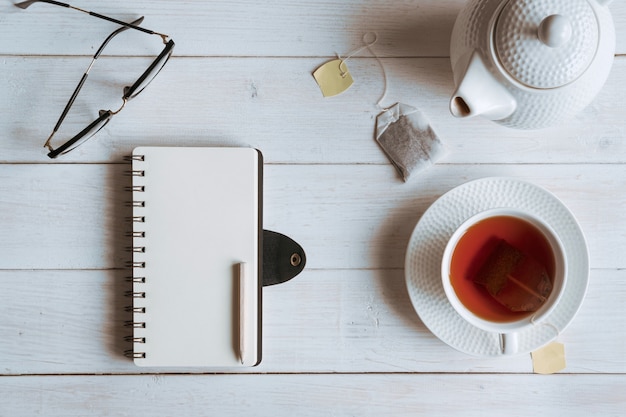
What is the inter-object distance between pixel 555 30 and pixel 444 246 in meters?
0.29

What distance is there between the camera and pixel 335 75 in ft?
2.56

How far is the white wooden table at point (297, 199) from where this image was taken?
30.8 inches

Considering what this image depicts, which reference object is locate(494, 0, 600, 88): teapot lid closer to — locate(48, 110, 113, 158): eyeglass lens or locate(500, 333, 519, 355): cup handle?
locate(500, 333, 519, 355): cup handle

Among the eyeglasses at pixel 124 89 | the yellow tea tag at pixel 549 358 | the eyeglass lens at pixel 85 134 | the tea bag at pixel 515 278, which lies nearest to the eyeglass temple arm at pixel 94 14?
the eyeglasses at pixel 124 89

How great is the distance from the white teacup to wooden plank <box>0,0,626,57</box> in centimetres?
23

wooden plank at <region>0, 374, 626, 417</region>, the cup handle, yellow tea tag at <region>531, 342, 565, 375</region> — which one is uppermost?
the cup handle

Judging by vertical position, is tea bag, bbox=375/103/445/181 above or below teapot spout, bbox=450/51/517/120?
below

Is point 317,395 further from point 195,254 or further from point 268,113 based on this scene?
point 268,113

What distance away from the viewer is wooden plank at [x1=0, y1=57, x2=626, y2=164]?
2.56 ft

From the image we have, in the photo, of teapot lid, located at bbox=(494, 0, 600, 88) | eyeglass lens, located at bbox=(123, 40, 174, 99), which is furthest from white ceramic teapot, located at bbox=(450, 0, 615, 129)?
eyeglass lens, located at bbox=(123, 40, 174, 99)

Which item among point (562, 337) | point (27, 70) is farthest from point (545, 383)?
point (27, 70)

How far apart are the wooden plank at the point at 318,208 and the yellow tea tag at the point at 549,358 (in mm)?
123

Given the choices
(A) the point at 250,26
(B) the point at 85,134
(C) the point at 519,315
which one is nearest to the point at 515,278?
(C) the point at 519,315

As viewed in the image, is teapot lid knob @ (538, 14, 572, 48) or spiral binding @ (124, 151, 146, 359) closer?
teapot lid knob @ (538, 14, 572, 48)
